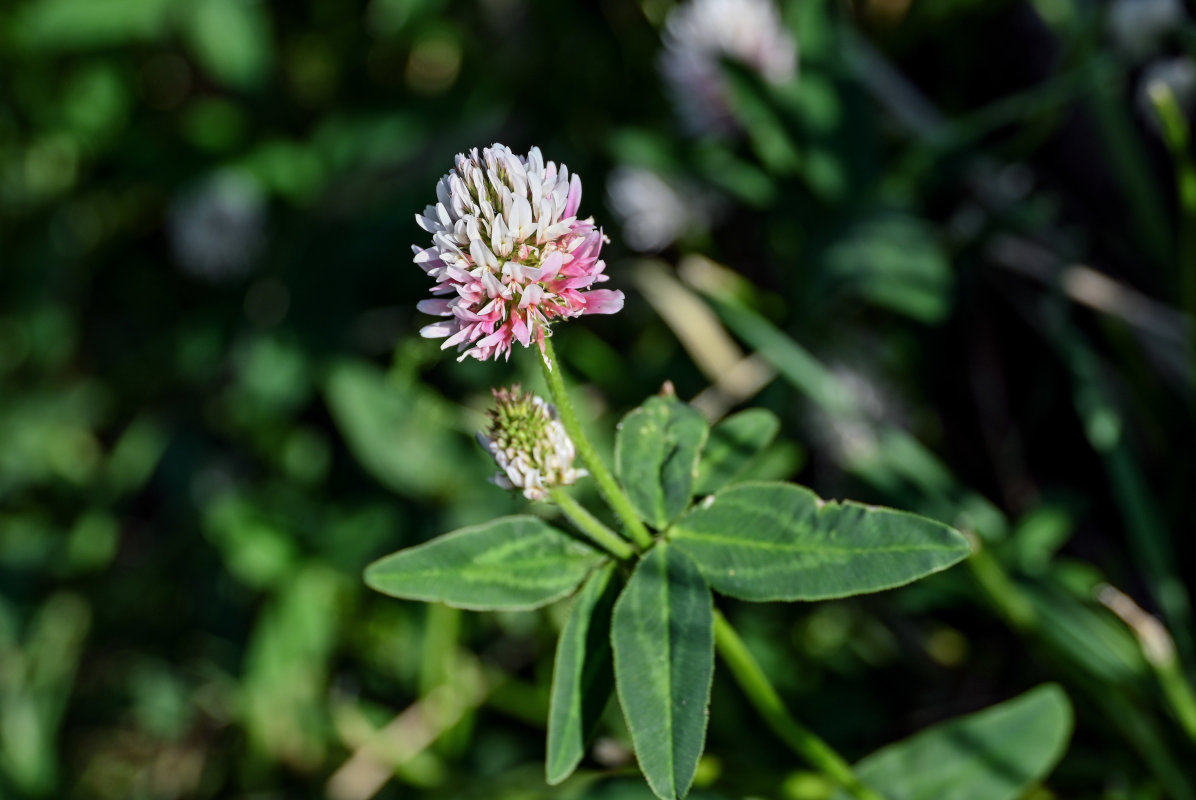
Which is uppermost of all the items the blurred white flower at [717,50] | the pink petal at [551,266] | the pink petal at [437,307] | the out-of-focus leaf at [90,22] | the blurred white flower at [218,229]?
the out-of-focus leaf at [90,22]

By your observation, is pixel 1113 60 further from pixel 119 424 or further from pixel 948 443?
pixel 119 424

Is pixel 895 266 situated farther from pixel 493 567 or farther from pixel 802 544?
pixel 493 567

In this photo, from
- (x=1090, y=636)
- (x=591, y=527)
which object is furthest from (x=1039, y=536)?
(x=591, y=527)

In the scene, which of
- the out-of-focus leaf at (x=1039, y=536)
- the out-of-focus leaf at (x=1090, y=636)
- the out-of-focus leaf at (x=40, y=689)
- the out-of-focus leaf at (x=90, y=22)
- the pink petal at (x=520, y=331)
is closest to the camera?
the pink petal at (x=520, y=331)

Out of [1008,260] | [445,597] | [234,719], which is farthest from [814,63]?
[234,719]

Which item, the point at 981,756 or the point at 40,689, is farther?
the point at 40,689

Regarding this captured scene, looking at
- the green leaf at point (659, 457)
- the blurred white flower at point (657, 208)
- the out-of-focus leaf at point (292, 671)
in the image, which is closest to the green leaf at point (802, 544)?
the green leaf at point (659, 457)

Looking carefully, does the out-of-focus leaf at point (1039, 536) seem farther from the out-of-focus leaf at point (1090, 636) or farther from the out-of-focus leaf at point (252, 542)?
the out-of-focus leaf at point (252, 542)
